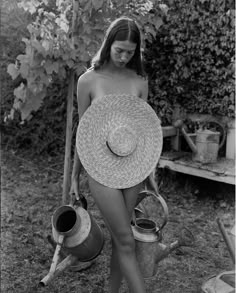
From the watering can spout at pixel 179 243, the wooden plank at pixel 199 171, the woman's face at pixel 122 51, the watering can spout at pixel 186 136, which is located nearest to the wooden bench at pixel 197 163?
the wooden plank at pixel 199 171

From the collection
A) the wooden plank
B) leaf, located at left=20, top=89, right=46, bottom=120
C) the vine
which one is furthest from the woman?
the wooden plank

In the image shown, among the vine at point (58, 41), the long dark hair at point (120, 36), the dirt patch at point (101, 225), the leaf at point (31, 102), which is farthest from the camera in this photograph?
the leaf at point (31, 102)

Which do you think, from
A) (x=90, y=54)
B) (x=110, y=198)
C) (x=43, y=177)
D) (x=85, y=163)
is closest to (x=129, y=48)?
(x=85, y=163)

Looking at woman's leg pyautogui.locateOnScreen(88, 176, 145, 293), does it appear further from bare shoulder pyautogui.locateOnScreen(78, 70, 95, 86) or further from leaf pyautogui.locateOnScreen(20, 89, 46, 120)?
leaf pyautogui.locateOnScreen(20, 89, 46, 120)

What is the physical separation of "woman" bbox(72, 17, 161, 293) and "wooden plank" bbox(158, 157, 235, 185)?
→ 5.93 feet

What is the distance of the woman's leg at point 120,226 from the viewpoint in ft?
6.27

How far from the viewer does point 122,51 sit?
1919 millimetres

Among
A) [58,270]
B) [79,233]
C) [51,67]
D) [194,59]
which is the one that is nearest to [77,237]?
[79,233]

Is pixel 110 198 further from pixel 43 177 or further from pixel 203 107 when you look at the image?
pixel 43 177

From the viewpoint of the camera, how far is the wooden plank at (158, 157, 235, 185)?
3.64 metres

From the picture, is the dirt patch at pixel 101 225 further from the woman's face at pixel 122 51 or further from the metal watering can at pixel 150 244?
the woman's face at pixel 122 51

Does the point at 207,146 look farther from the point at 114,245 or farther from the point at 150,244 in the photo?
the point at 114,245

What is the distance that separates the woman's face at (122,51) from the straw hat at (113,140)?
0.17 m

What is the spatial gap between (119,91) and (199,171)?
2.04 metres
